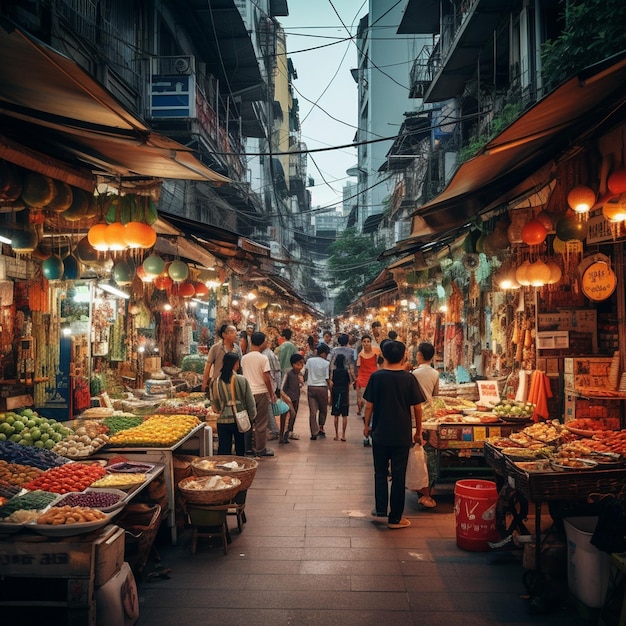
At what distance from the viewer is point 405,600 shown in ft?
14.8

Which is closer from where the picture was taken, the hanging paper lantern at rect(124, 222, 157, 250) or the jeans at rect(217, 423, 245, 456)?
the hanging paper lantern at rect(124, 222, 157, 250)

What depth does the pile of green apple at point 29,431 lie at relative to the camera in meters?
5.87

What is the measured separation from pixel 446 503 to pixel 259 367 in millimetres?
3747

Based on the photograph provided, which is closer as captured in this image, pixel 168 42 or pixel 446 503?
pixel 446 503

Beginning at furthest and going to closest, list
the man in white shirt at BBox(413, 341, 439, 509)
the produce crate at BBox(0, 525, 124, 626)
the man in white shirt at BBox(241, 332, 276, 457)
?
the man in white shirt at BBox(241, 332, 276, 457)
the man in white shirt at BBox(413, 341, 439, 509)
the produce crate at BBox(0, 525, 124, 626)

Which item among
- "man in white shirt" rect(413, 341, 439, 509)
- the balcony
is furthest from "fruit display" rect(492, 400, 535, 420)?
the balcony

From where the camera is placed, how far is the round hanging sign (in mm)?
6422

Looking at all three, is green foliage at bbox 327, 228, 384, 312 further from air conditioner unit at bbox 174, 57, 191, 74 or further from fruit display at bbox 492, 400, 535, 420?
fruit display at bbox 492, 400, 535, 420

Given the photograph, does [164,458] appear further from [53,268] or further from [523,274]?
[523,274]

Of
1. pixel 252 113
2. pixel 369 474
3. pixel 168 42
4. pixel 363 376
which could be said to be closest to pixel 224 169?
pixel 168 42

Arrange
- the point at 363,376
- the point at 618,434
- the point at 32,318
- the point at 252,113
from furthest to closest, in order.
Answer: the point at 252,113 < the point at 363,376 < the point at 32,318 < the point at 618,434

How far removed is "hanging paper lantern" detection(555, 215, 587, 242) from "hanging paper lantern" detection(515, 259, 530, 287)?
131cm

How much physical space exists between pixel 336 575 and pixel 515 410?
361 centimetres

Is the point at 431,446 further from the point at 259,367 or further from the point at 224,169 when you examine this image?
the point at 224,169
